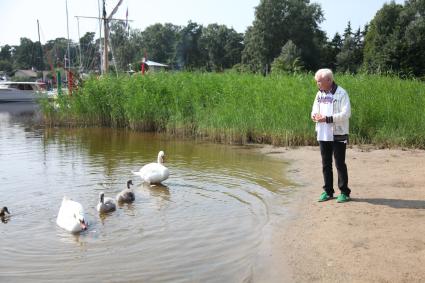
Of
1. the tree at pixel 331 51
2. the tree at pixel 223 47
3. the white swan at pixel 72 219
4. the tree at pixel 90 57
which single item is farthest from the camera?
the tree at pixel 223 47

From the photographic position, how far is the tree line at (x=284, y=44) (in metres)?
44.5

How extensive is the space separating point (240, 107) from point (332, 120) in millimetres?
9192

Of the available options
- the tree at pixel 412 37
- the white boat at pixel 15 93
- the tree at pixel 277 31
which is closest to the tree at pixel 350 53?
the tree at pixel 277 31

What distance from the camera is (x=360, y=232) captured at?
6.18 m

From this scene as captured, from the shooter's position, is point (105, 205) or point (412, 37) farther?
point (412, 37)

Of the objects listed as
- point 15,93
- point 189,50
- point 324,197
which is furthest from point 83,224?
point 189,50

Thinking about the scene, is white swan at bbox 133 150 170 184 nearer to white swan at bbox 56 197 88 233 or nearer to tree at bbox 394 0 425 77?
white swan at bbox 56 197 88 233

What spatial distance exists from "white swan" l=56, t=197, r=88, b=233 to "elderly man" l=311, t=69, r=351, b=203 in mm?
4004

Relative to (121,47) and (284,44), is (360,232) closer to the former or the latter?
(284,44)

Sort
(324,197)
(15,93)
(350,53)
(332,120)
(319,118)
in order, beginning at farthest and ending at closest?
(350,53)
(15,93)
(324,197)
(319,118)
(332,120)

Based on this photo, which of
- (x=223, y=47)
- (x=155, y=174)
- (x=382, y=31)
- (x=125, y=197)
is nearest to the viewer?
(x=125, y=197)

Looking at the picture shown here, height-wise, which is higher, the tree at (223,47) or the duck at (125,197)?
the tree at (223,47)

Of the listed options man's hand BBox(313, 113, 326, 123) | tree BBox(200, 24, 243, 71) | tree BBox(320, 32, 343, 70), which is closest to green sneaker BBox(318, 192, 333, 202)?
man's hand BBox(313, 113, 326, 123)

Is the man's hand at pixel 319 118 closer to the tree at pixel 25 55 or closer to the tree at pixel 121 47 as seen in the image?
the tree at pixel 121 47
